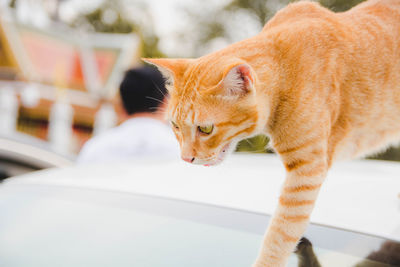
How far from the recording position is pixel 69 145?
37.8 ft

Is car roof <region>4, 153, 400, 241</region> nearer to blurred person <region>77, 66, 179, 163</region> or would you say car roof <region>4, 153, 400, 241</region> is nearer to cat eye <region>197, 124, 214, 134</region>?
cat eye <region>197, 124, 214, 134</region>

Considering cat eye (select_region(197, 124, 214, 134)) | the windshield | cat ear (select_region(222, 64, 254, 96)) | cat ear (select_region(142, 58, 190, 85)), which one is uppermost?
cat ear (select_region(222, 64, 254, 96))

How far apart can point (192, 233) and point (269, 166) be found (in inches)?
26.6

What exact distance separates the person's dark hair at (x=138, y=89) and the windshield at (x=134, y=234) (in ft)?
3.51

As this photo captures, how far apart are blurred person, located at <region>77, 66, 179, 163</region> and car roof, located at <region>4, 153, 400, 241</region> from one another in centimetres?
64

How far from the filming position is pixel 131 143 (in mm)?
2426

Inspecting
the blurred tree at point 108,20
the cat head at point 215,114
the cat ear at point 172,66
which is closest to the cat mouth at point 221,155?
the cat head at point 215,114

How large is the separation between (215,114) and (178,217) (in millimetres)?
367

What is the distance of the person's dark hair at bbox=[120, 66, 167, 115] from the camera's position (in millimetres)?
2436

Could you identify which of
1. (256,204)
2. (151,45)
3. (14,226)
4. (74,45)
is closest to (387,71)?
(256,204)

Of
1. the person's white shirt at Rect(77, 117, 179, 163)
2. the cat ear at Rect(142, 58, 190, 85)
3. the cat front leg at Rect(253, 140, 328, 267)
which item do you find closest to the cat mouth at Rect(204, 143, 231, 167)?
the cat front leg at Rect(253, 140, 328, 267)

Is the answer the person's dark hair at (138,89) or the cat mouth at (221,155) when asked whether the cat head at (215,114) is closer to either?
the cat mouth at (221,155)

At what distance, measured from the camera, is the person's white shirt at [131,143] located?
2.40 m

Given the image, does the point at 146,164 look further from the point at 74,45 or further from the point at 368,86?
the point at 74,45
